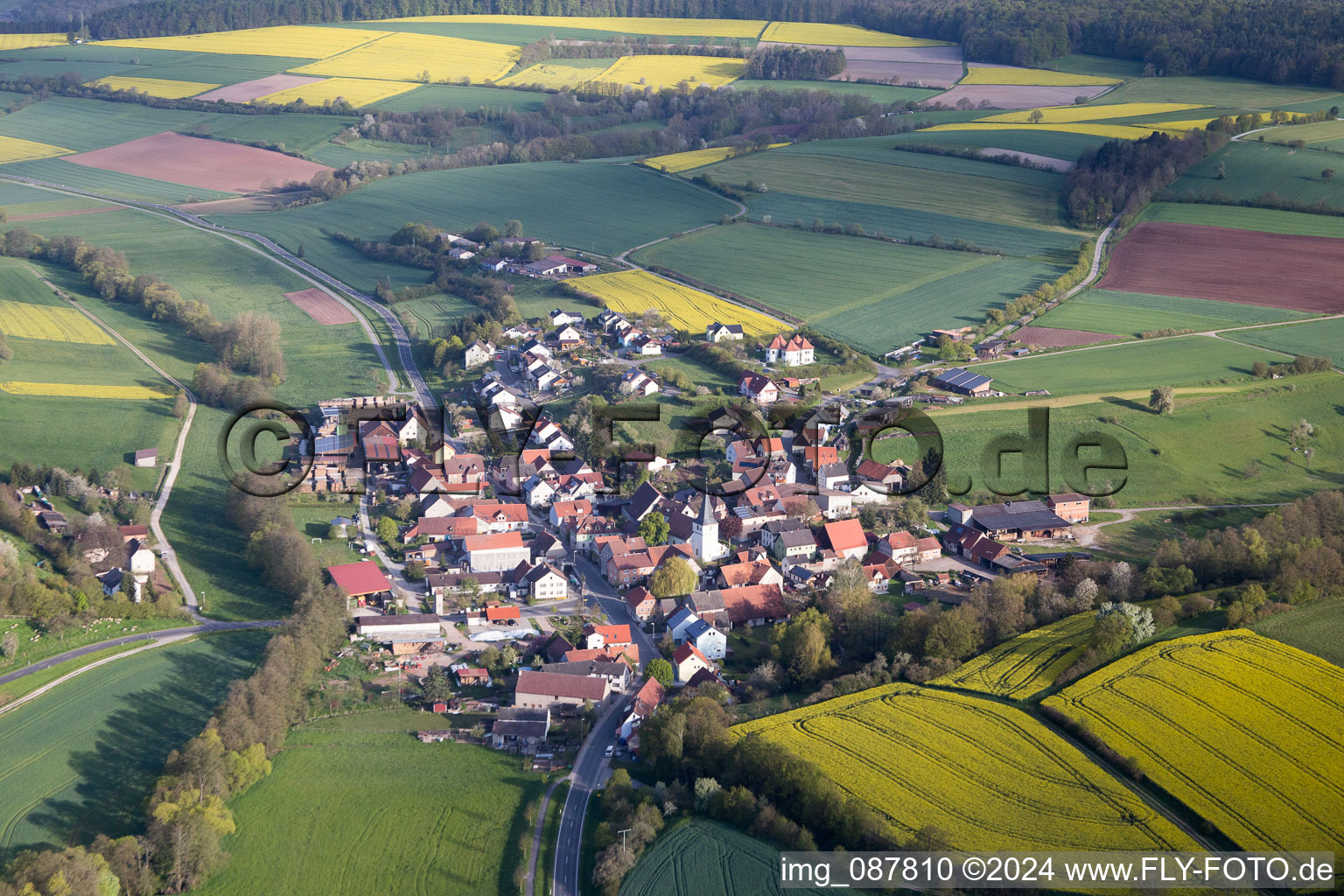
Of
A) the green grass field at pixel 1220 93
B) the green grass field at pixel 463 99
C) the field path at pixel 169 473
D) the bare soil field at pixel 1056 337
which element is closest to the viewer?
the field path at pixel 169 473

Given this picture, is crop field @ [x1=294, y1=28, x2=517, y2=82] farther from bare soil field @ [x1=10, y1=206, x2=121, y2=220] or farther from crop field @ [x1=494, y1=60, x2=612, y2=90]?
bare soil field @ [x1=10, y1=206, x2=121, y2=220]

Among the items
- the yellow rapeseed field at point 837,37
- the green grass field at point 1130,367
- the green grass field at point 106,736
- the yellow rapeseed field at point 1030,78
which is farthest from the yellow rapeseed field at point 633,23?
the green grass field at point 106,736

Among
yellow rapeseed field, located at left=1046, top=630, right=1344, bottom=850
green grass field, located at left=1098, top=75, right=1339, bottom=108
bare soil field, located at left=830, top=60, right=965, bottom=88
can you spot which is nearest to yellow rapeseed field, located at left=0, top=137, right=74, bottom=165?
bare soil field, located at left=830, top=60, right=965, bottom=88

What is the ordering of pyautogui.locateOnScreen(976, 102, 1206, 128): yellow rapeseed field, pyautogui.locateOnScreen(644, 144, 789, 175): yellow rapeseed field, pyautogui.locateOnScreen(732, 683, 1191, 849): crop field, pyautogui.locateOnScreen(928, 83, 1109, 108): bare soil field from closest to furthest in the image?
pyautogui.locateOnScreen(732, 683, 1191, 849): crop field → pyautogui.locateOnScreen(976, 102, 1206, 128): yellow rapeseed field → pyautogui.locateOnScreen(644, 144, 789, 175): yellow rapeseed field → pyautogui.locateOnScreen(928, 83, 1109, 108): bare soil field

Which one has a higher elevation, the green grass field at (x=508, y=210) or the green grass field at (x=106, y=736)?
the green grass field at (x=508, y=210)

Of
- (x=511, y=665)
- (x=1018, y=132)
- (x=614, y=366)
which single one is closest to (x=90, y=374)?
(x=614, y=366)

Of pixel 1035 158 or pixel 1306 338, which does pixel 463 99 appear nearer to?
pixel 1035 158

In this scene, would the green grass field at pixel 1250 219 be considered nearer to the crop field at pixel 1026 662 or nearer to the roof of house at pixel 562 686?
the crop field at pixel 1026 662

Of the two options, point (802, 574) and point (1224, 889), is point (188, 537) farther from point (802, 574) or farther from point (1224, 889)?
point (1224, 889)
